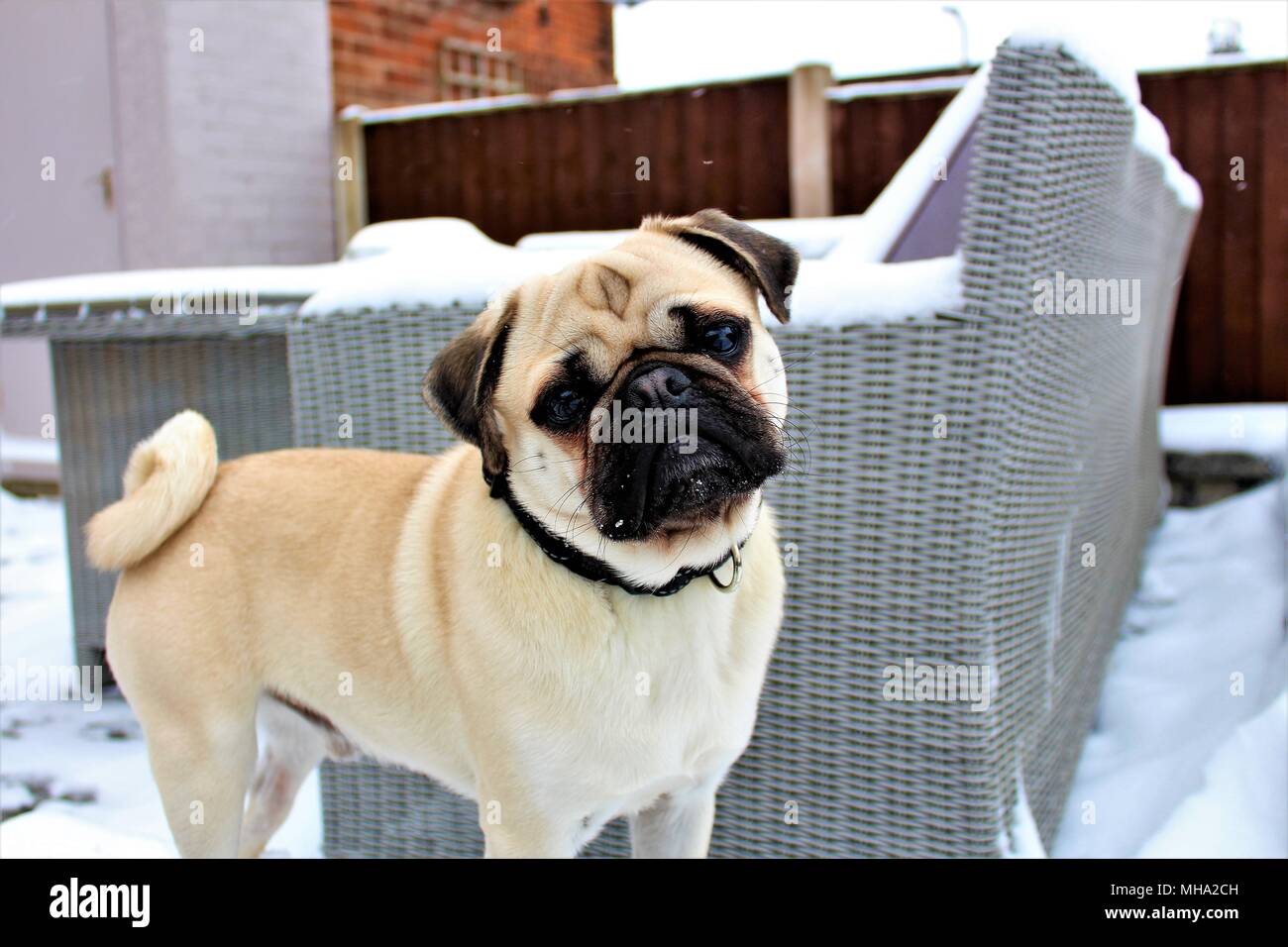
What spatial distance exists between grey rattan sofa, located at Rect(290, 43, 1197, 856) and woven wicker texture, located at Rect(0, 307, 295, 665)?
0.57 meters

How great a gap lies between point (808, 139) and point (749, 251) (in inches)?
85.9

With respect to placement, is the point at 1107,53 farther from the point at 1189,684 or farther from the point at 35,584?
the point at 35,584

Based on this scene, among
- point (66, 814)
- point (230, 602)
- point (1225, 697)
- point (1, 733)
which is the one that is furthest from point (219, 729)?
point (1225, 697)

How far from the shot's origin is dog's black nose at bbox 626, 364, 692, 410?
2.74 feet

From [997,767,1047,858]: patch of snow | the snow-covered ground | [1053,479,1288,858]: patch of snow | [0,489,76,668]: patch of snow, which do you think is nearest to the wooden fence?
[1053,479,1288,858]: patch of snow

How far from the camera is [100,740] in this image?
1.66 metres

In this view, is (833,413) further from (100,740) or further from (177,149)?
(100,740)

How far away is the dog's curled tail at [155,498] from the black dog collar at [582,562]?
42cm

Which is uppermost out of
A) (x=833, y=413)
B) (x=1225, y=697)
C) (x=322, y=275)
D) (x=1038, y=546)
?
(x=322, y=275)

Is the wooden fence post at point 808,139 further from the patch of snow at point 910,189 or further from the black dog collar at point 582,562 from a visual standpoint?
the black dog collar at point 582,562

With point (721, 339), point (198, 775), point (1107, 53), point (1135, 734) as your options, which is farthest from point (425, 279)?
point (1135, 734)

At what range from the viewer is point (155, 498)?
111 cm
